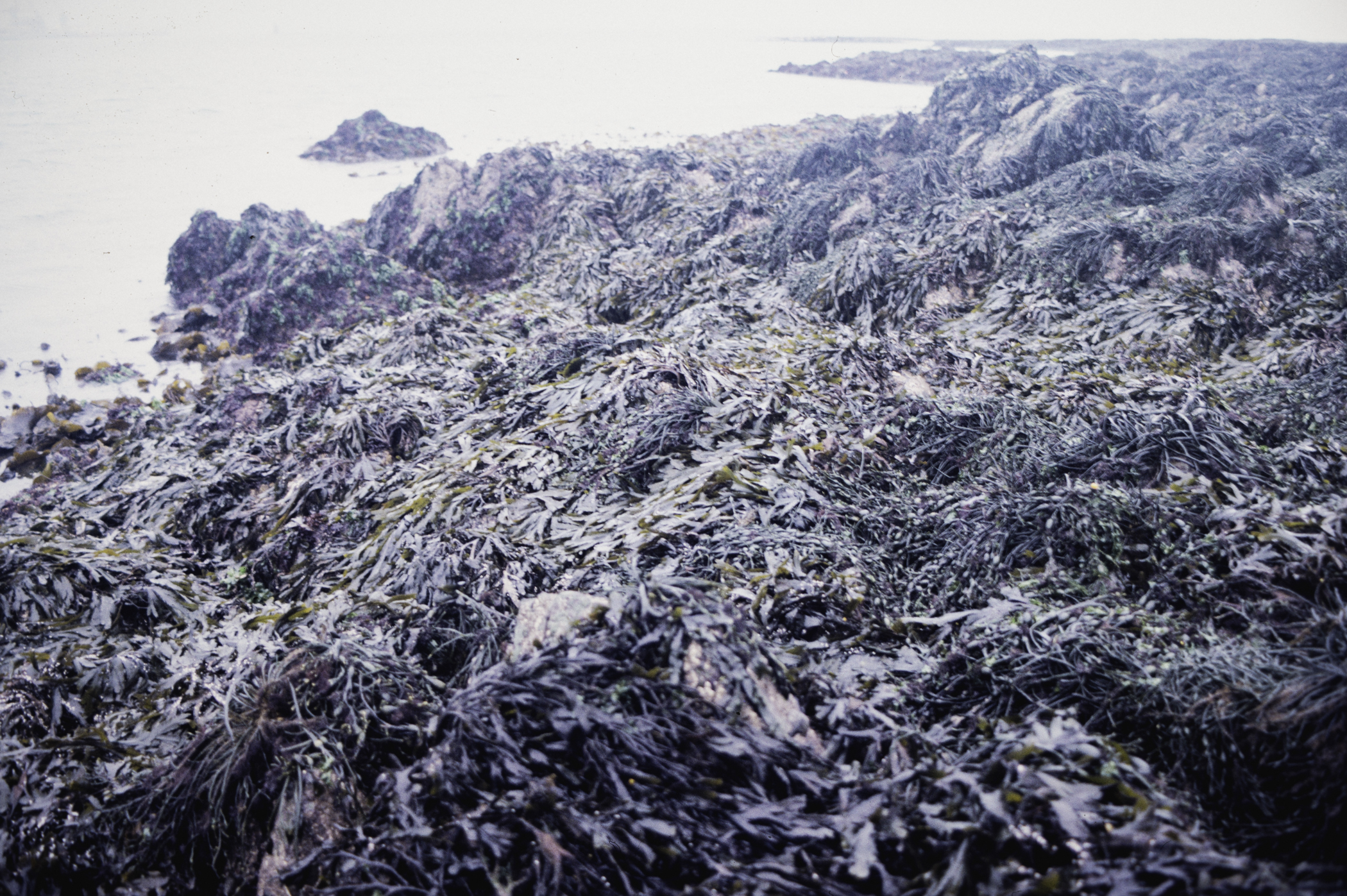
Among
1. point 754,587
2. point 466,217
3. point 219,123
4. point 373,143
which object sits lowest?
point 754,587

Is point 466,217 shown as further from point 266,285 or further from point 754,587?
point 754,587

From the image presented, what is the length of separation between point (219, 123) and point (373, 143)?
3.34m

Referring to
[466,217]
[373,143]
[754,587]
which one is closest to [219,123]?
[373,143]

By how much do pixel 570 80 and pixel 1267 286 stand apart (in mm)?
16426

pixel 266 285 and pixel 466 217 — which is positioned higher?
pixel 466 217

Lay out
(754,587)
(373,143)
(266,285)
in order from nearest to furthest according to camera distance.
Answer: (754,587) → (266,285) → (373,143)

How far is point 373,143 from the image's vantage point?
11.3m

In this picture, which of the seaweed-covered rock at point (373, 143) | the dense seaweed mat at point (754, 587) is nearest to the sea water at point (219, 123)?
the seaweed-covered rock at point (373, 143)

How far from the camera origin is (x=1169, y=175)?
5531mm

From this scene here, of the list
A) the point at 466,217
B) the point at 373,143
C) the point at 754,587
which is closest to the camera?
the point at 754,587

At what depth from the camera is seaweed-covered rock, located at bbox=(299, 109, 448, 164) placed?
11.1 metres

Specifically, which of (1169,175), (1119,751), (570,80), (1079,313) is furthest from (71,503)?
(570,80)

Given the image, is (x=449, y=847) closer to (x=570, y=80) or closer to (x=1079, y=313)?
(x=1079, y=313)

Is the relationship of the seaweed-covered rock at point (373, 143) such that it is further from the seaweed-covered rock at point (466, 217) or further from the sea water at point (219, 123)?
the seaweed-covered rock at point (466, 217)
